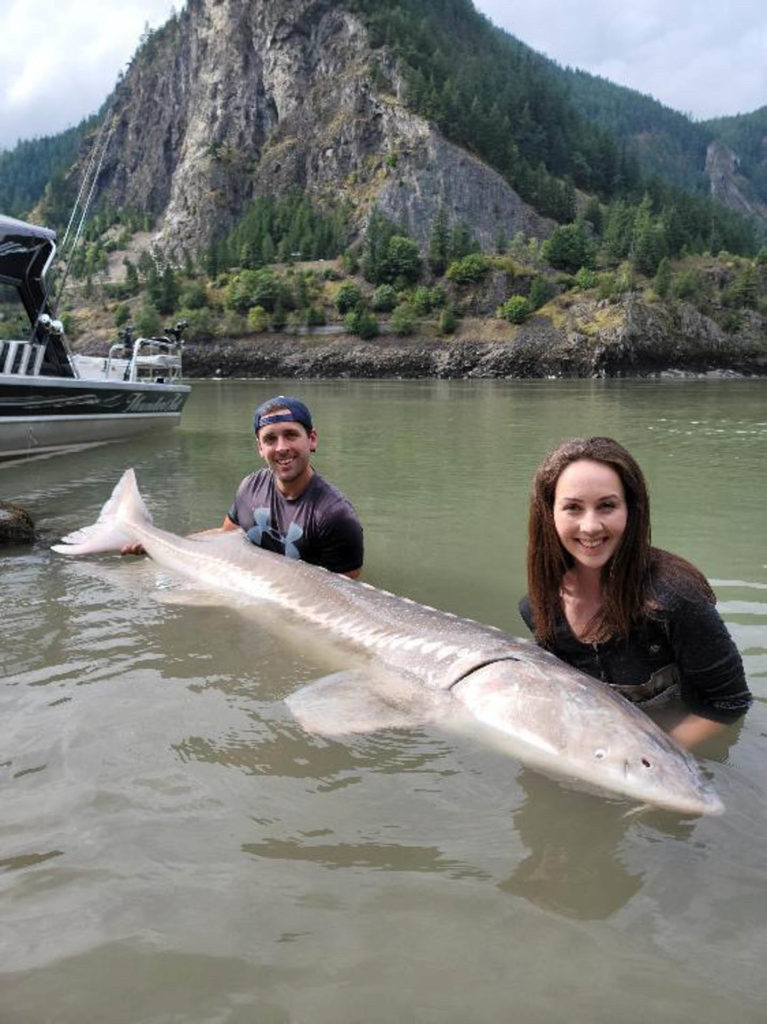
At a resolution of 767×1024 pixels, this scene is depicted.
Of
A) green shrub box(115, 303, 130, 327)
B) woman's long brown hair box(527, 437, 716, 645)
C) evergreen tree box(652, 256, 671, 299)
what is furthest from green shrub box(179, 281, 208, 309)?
woman's long brown hair box(527, 437, 716, 645)

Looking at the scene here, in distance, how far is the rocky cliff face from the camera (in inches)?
4080

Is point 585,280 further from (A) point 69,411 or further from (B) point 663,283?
(A) point 69,411

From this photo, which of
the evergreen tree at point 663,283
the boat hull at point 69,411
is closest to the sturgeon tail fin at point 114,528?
the boat hull at point 69,411

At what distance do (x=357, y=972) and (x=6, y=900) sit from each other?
3.18ft

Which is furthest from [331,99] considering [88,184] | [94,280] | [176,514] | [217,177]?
[176,514]

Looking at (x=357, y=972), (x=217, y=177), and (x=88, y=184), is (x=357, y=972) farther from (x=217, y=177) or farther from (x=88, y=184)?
(x=217, y=177)

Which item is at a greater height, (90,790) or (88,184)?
(88,184)

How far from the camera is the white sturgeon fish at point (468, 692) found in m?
2.61

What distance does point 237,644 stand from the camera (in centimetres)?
433

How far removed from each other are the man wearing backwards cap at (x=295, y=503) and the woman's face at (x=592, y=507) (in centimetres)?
235

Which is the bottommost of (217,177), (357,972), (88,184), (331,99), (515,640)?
(357,972)

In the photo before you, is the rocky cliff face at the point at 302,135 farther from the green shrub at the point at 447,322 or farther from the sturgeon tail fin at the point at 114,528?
the sturgeon tail fin at the point at 114,528

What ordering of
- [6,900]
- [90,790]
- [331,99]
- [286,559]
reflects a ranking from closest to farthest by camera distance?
[6,900]
[90,790]
[286,559]
[331,99]

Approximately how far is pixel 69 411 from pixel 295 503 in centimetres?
1008
